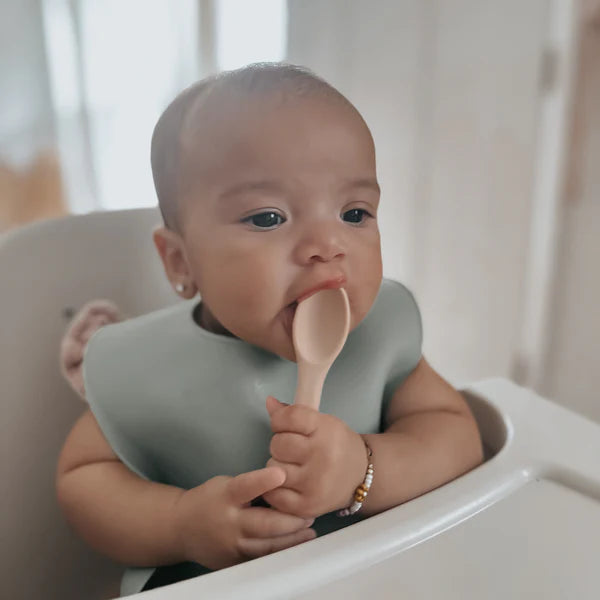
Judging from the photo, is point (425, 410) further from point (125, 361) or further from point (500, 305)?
point (500, 305)

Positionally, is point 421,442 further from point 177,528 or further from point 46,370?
point 46,370

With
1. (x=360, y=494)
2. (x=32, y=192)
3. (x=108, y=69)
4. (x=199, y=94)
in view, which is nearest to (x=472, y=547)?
(x=360, y=494)

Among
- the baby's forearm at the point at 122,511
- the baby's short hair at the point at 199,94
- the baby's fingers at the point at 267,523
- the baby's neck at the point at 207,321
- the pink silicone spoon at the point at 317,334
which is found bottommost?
the baby's forearm at the point at 122,511

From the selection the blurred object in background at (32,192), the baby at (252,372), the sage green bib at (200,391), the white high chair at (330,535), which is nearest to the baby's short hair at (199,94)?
the baby at (252,372)

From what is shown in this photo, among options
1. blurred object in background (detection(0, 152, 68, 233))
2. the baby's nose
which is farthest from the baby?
blurred object in background (detection(0, 152, 68, 233))

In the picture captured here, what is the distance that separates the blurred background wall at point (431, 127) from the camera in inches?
16.0

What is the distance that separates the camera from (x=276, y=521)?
33 cm

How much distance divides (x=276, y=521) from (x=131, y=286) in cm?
33

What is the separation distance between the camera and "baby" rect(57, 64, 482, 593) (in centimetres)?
31

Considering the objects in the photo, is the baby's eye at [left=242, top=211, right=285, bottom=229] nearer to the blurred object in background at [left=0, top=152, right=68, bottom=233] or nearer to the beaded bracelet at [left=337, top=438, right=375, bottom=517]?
the beaded bracelet at [left=337, top=438, right=375, bottom=517]

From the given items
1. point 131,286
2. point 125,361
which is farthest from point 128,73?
point 125,361

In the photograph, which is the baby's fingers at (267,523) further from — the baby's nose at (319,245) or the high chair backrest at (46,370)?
the high chair backrest at (46,370)

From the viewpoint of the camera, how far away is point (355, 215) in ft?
1.10

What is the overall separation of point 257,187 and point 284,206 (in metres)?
0.02
